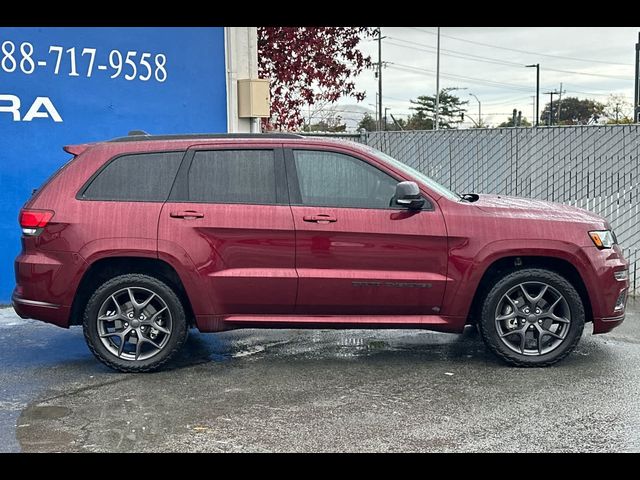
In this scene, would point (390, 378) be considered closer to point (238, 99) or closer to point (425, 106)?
point (238, 99)

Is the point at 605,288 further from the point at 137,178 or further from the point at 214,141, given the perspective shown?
the point at 137,178

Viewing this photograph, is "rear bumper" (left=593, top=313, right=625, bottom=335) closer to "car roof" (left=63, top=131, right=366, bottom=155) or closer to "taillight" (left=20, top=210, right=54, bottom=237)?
"car roof" (left=63, top=131, right=366, bottom=155)

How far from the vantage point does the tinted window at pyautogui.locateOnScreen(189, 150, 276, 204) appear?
6168 mm

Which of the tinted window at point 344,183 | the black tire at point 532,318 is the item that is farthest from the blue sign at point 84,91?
the black tire at point 532,318

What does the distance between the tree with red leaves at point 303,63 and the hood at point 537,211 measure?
21.1 feet

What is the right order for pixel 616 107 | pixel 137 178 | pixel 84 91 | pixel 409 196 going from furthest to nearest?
pixel 616 107, pixel 84 91, pixel 137 178, pixel 409 196

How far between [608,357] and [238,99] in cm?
528

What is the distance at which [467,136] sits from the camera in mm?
10156

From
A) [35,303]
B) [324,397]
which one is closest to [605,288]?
[324,397]

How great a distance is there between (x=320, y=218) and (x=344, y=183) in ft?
1.17

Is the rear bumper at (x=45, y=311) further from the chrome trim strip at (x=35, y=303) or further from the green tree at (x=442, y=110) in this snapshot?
the green tree at (x=442, y=110)

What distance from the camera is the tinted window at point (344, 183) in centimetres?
613

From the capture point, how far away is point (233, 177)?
6.23m
